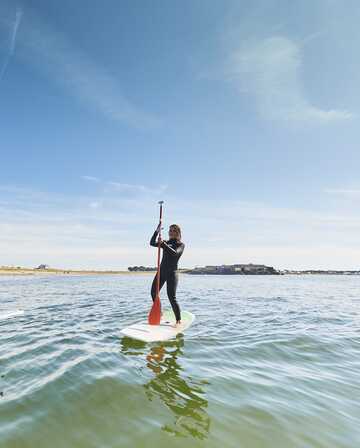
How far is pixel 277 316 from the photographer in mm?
13797

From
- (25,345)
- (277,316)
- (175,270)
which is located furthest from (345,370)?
(25,345)

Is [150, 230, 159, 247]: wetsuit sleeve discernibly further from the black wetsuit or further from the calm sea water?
the calm sea water

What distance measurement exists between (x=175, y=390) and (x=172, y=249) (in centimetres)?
540

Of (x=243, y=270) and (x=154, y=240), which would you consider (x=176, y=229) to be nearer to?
(x=154, y=240)

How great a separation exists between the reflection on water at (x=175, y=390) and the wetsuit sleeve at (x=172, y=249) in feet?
10.5

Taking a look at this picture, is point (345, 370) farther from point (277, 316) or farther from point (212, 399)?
point (277, 316)

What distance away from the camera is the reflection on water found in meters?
4.18

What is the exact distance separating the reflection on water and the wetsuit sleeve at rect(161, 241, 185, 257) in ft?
10.5

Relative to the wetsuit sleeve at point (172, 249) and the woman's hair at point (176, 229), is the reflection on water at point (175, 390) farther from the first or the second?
the woman's hair at point (176, 229)

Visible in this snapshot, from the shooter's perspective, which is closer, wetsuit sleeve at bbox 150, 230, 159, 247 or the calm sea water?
the calm sea water

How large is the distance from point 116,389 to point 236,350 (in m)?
3.80

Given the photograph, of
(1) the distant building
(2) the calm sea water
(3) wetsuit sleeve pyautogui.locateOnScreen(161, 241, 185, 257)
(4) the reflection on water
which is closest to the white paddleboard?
(2) the calm sea water

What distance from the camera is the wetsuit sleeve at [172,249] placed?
10.3m

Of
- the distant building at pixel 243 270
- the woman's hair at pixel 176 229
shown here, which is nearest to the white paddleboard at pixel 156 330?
the woman's hair at pixel 176 229
